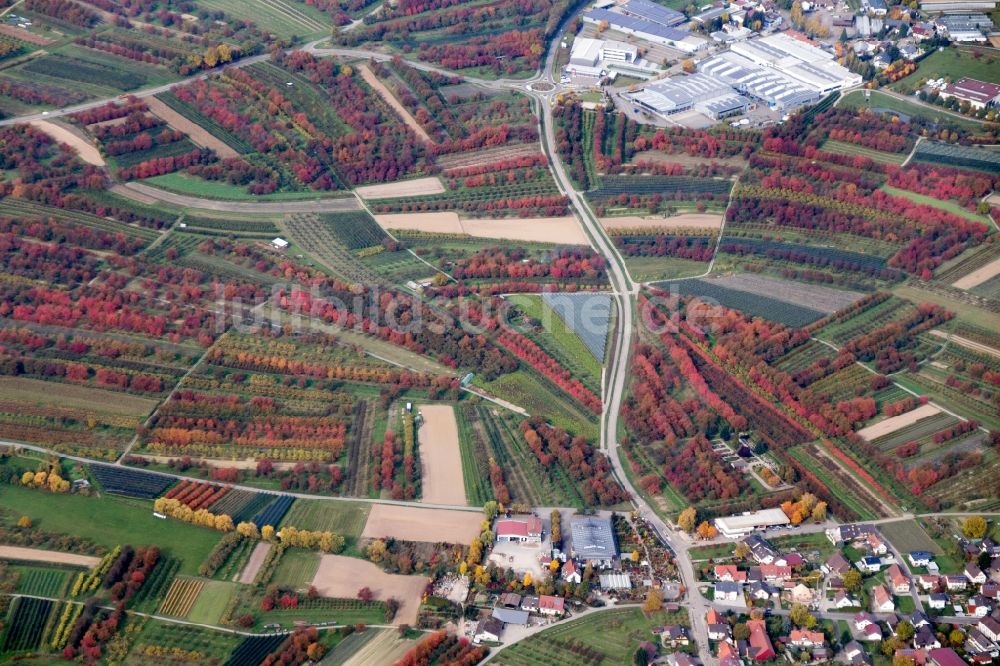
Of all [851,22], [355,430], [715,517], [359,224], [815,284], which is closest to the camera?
[715,517]

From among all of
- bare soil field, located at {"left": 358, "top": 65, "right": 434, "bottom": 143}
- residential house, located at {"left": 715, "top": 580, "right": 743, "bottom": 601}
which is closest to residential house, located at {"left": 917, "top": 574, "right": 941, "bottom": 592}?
residential house, located at {"left": 715, "top": 580, "right": 743, "bottom": 601}

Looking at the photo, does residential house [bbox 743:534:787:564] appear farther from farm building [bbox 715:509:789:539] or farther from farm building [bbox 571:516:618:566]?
farm building [bbox 571:516:618:566]

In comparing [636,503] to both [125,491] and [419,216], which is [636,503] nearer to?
[125,491]

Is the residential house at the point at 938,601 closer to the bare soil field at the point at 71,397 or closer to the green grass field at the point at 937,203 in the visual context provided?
the green grass field at the point at 937,203

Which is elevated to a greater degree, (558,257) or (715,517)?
(558,257)

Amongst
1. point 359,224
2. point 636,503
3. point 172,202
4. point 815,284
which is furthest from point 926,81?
point 172,202

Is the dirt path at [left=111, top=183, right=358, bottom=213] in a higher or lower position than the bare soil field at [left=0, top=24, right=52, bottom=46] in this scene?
lower
